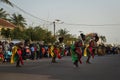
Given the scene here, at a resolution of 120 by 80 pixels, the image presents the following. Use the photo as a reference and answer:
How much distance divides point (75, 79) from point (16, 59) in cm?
934

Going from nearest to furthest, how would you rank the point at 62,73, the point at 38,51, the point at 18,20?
1. the point at 62,73
2. the point at 38,51
3. the point at 18,20

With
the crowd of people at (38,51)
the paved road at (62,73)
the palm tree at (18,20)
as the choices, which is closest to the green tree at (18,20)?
the palm tree at (18,20)

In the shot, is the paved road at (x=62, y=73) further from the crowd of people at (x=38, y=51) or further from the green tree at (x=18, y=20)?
the green tree at (x=18, y=20)

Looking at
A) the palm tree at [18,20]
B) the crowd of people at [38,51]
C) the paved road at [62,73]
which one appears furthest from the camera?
the palm tree at [18,20]

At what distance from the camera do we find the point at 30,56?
1426 inches

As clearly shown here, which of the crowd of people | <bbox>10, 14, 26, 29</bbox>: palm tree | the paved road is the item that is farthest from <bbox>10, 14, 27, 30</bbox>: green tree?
the paved road

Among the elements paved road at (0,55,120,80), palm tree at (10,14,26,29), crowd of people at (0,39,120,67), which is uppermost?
palm tree at (10,14,26,29)

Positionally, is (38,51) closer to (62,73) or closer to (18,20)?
(62,73)

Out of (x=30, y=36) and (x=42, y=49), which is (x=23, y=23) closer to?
(x=30, y=36)

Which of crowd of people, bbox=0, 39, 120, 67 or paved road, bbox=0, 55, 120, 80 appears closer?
paved road, bbox=0, 55, 120, 80

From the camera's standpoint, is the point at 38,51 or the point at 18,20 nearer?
the point at 38,51

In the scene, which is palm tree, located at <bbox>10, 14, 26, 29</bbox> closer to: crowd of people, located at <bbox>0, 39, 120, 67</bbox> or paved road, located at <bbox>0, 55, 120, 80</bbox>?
crowd of people, located at <bbox>0, 39, 120, 67</bbox>

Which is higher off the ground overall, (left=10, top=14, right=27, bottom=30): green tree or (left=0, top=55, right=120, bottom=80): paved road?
(left=10, top=14, right=27, bottom=30): green tree

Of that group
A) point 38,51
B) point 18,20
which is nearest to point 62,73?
point 38,51
